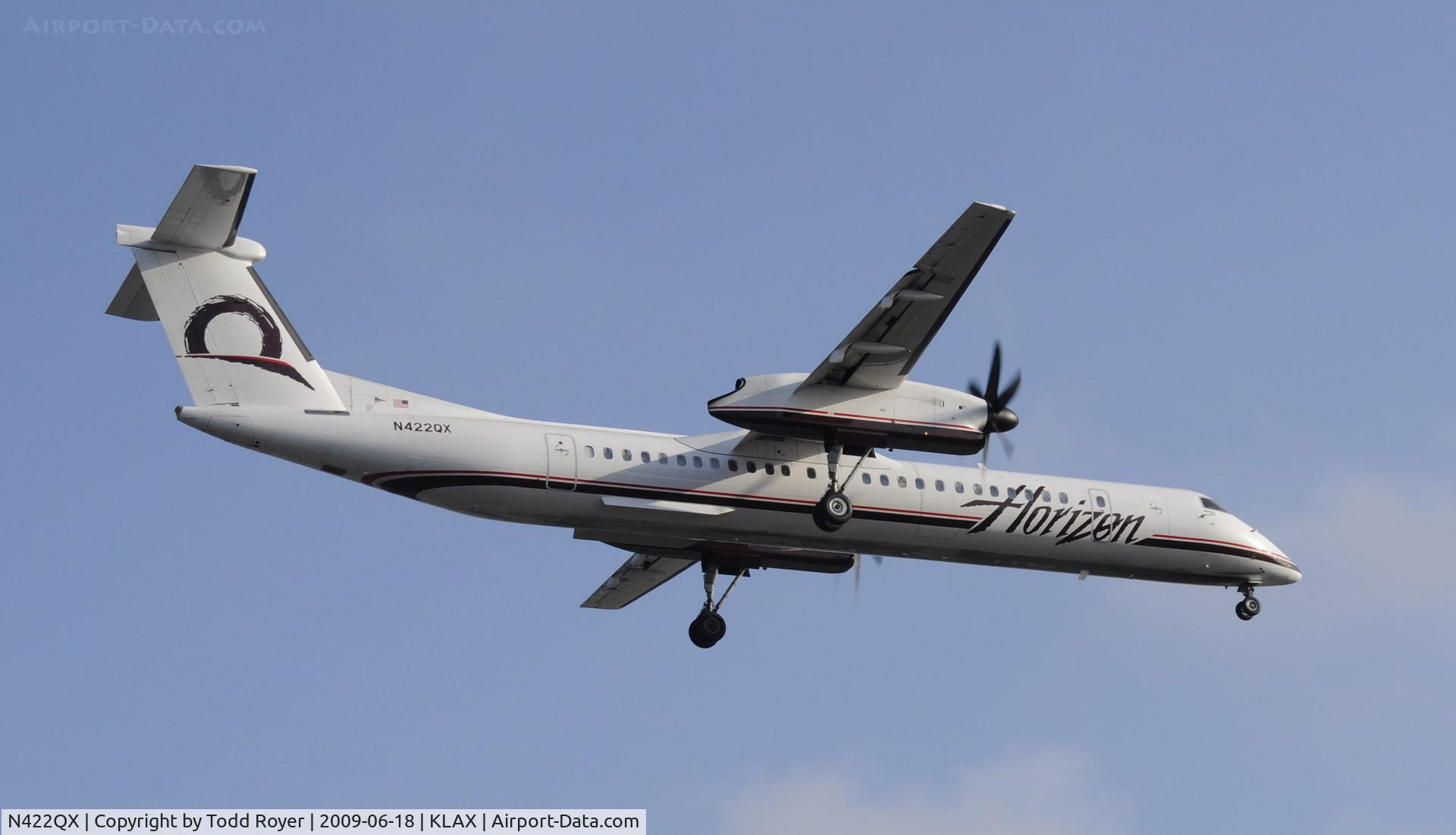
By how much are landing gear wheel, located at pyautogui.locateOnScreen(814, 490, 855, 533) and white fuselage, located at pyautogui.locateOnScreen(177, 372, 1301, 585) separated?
0.29m

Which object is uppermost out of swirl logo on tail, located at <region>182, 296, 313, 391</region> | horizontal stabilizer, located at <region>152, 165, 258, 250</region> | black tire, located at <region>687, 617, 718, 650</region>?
horizontal stabilizer, located at <region>152, 165, 258, 250</region>

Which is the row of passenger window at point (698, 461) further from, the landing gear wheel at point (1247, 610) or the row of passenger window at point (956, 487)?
the landing gear wheel at point (1247, 610)

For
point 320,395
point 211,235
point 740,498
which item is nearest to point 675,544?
point 740,498

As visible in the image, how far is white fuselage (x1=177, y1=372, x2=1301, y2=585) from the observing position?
77.4ft

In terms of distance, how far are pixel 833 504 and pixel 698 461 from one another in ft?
7.27

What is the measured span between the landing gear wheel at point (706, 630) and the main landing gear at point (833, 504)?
3863 mm

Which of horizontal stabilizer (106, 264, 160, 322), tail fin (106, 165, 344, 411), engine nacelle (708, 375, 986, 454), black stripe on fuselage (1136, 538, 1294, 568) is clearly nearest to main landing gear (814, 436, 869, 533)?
engine nacelle (708, 375, 986, 454)

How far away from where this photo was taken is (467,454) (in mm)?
23938

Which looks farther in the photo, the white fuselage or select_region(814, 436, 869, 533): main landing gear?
select_region(814, 436, 869, 533): main landing gear

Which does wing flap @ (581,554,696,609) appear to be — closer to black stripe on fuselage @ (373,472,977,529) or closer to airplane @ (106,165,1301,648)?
airplane @ (106,165,1301,648)

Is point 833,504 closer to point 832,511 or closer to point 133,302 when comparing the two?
point 832,511

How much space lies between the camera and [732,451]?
2597cm

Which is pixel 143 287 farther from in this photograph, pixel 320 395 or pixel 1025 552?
pixel 1025 552

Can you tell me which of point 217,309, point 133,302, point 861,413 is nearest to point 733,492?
point 861,413
